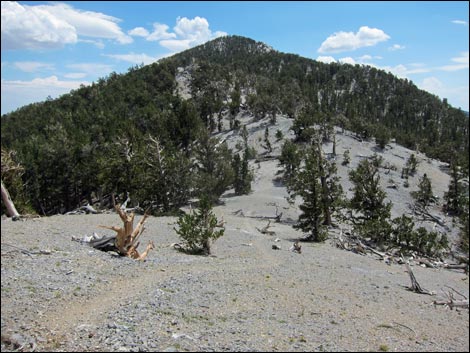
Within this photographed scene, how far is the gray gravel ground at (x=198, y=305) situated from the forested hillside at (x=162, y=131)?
6.56 m

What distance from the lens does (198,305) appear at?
12.4 meters

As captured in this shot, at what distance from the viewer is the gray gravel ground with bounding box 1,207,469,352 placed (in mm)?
9742

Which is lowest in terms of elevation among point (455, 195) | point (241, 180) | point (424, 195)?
point (424, 195)

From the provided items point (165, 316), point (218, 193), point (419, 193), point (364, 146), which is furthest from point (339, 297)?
point (364, 146)

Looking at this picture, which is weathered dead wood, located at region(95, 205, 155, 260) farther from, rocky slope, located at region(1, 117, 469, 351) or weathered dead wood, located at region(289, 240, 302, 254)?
weathered dead wood, located at region(289, 240, 302, 254)

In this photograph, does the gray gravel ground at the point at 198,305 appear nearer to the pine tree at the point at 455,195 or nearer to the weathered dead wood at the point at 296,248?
the weathered dead wood at the point at 296,248

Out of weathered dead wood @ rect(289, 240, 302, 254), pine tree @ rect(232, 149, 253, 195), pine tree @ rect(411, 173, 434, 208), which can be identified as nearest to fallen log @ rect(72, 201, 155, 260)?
weathered dead wood @ rect(289, 240, 302, 254)

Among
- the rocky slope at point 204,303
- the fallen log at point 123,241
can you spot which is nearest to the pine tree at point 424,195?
the rocky slope at point 204,303

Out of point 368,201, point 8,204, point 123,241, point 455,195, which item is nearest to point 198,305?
point 123,241

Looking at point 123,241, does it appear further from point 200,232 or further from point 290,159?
point 290,159

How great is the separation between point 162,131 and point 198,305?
2315 inches

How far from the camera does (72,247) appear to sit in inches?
670

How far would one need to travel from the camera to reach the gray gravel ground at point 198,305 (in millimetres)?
9742

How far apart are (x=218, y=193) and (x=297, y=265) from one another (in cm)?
3400
